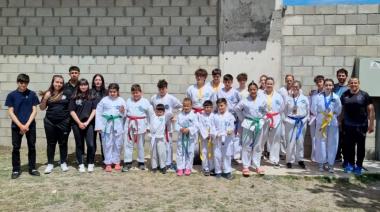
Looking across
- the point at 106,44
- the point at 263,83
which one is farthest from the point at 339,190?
the point at 106,44

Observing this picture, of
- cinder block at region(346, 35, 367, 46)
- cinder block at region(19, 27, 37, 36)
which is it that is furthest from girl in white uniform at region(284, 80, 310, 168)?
cinder block at region(19, 27, 37, 36)

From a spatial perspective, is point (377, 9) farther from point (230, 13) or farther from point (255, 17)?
point (230, 13)

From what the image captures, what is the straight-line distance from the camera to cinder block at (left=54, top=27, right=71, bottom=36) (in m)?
8.93

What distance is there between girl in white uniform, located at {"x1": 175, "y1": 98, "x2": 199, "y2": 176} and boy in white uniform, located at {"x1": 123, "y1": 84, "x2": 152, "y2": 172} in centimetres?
63

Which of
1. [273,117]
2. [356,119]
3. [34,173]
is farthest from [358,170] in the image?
[34,173]

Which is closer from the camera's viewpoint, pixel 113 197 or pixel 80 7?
pixel 113 197

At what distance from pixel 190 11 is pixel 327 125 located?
3.73 meters

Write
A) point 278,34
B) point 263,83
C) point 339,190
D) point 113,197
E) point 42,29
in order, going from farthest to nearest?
point 42,29 → point 278,34 → point 263,83 → point 339,190 → point 113,197

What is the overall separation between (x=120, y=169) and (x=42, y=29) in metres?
3.92

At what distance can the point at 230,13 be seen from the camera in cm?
844

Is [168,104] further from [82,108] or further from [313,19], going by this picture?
[313,19]

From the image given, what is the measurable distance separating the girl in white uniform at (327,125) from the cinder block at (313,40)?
160cm

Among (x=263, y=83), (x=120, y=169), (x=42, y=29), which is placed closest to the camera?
(x=120, y=169)

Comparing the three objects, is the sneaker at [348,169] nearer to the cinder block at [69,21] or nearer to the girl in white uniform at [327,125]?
the girl in white uniform at [327,125]
